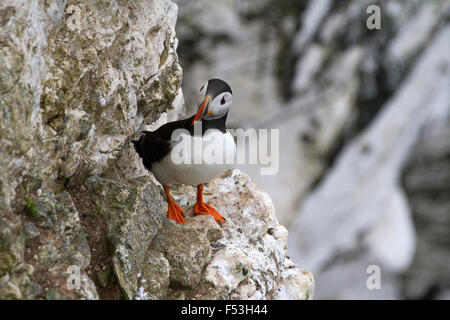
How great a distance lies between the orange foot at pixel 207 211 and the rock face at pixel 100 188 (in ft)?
0.40

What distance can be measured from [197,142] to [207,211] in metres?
0.85

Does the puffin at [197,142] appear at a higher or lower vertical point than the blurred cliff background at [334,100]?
lower

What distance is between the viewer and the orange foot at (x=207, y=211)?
15.5 feet

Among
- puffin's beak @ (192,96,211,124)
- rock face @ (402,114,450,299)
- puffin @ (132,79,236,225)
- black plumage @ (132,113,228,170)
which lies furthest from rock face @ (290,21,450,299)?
puffin's beak @ (192,96,211,124)

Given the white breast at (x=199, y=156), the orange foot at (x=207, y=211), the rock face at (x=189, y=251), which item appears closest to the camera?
the rock face at (x=189, y=251)

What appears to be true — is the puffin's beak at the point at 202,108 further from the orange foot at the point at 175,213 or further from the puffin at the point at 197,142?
the orange foot at the point at 175,213

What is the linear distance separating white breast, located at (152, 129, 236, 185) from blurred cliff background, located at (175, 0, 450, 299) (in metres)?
8.02

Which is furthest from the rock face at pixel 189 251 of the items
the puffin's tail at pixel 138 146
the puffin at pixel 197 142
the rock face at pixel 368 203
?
the rock face at pixel 368 203

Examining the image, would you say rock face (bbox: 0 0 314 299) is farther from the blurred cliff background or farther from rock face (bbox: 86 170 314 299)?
the blurred cliff background

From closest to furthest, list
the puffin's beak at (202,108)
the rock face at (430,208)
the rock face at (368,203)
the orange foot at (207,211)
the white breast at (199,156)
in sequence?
the puffin's beak at (202,108) → the white breast at (199,156) → the orange foot at (207,211) → the rock face at (368,203) → the rock face at (430,208)

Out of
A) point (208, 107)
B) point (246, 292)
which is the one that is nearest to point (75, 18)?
point (208, 107)

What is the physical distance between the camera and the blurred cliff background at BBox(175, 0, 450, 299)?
39.3 feet

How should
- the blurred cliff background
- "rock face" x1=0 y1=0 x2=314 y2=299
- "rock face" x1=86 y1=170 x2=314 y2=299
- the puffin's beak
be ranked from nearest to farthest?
"rock face" x1=0 y1=0 x2=314 y2=299 < "rock face" x1=86 y1=170 x2=314 y2=299 < the puffin's beak < the blurred cliff background
